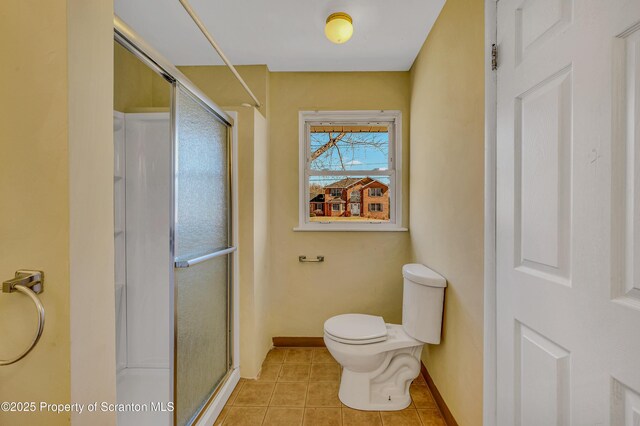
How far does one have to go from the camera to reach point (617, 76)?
25.3 inches

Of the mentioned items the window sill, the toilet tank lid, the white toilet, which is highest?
the window sill

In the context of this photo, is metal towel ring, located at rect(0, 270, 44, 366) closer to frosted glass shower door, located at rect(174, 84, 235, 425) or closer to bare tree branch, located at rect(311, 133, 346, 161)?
frosted glass shower door, located at rect(174, 84, 235, 425)

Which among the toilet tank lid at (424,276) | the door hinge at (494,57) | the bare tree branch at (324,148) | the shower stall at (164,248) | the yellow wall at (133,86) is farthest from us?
the bare tree branch at (324,148)

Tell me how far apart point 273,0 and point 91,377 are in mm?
1890

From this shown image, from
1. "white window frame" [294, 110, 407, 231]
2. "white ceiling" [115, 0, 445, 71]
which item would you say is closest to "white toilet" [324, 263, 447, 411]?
"white window frame" [294, 110, 407, 231]

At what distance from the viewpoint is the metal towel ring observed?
631 millimetres

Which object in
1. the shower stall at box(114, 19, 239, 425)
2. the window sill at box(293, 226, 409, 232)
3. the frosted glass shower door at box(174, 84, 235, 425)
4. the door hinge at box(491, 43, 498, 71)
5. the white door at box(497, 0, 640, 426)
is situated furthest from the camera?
the window sill at box(293, 226, 409, 232)

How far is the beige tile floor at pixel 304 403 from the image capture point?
1715mm

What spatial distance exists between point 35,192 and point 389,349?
1.76m

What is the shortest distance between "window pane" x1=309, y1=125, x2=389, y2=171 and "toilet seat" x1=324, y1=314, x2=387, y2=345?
1.27 metres

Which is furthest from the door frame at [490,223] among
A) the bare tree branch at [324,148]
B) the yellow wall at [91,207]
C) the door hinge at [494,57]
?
the bare tree branch at [324,148]

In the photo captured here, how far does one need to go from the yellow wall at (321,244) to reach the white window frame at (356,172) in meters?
0.05

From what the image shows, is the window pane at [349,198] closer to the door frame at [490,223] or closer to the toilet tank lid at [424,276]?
the toilet tank lid at [424,276]

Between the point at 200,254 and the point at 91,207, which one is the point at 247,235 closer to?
the point at 200,254
